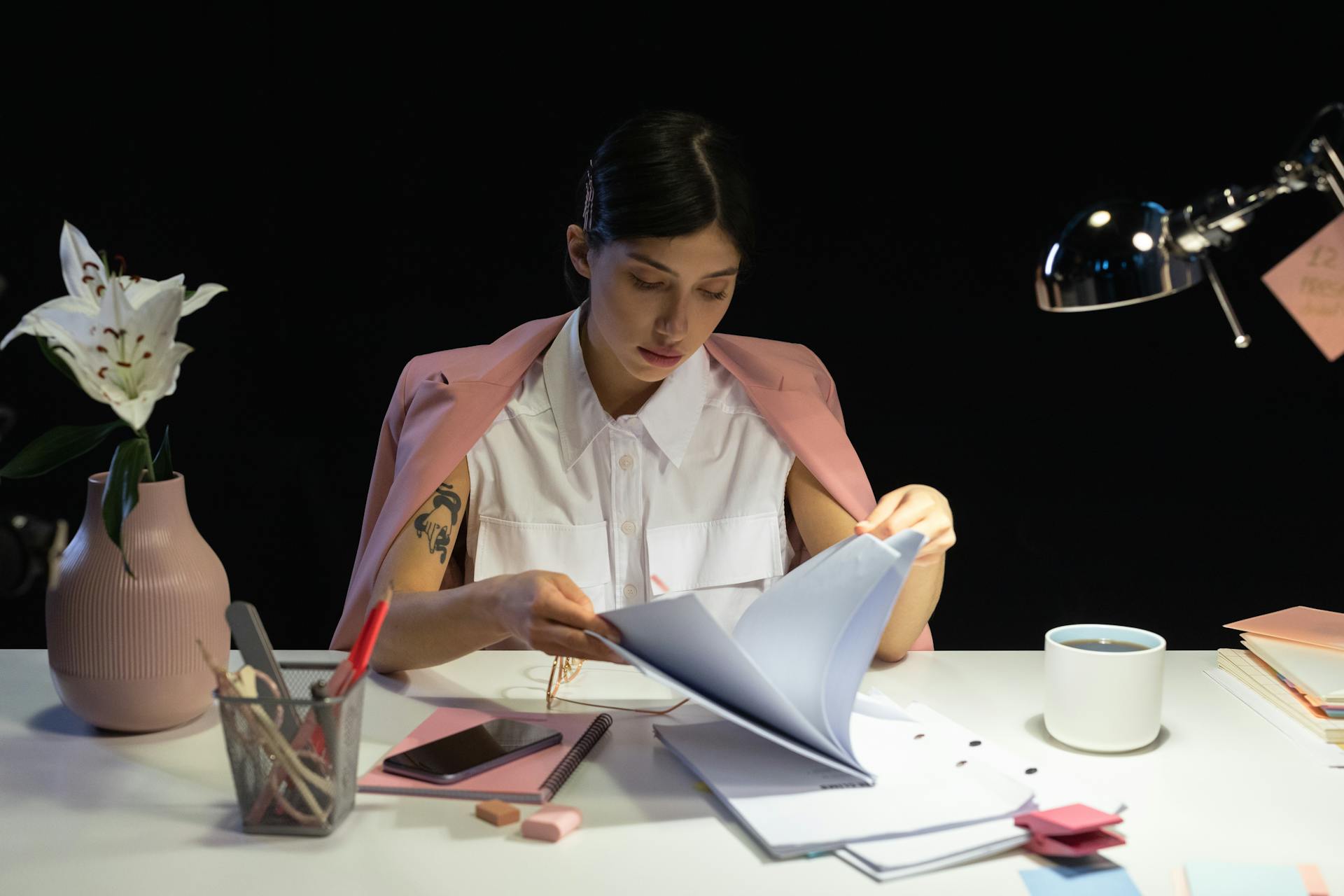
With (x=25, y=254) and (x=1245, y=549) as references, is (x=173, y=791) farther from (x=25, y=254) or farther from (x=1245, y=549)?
(x=1245, y=549)

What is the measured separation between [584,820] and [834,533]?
79cm

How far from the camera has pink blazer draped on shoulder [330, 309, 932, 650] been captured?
1.62 metres

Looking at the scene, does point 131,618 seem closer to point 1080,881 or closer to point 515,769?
point 515,769

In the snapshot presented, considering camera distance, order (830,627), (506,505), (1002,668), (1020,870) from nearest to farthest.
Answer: (1020,870) → (830,627) → (1002,668) → (506,505)

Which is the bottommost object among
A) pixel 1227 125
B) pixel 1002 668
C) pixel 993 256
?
pixel 1002 668

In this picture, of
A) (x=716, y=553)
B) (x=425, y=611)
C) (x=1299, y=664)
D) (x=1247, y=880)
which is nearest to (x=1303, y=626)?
(x=1299, y=664)

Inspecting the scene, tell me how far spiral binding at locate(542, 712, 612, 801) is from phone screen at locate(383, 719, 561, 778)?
0.03 meters

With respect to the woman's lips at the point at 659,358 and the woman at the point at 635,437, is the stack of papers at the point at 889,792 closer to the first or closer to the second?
the woman at the point at 635,437

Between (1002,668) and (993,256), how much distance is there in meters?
1.18

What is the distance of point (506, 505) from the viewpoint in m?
1.73

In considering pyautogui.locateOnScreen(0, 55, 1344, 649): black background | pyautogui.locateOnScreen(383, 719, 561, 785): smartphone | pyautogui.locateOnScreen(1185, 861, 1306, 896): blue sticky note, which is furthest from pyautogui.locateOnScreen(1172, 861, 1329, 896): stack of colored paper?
pyautogui.locateOnScreen(0, 55, 1344, 649): black background

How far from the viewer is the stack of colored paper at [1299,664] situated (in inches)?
46.8

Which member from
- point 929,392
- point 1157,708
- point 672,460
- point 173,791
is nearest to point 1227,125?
point 929,392

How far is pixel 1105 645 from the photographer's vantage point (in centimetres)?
122
